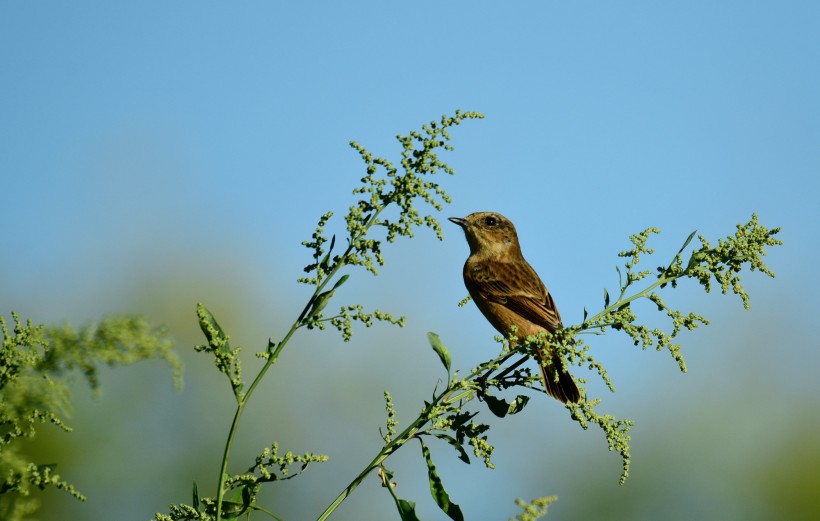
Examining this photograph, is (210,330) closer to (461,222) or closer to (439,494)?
(439,494)

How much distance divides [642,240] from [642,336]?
59 cm

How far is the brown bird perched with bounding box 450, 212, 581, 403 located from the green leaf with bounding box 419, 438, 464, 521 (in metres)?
3.32

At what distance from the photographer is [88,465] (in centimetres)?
1057

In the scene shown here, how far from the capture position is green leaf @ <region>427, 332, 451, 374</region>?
9.93 ft

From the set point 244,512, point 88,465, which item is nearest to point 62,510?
point 88,465

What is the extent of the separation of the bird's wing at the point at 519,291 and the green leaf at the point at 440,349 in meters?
3.92

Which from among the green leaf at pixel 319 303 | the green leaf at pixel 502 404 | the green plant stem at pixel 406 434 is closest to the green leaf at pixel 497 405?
the green leaf at pixel 502 404

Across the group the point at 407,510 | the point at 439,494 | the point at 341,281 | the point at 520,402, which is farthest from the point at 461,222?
the point at 407,510

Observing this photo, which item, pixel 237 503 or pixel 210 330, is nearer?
pixel 210 330

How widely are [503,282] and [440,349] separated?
4.53 metres

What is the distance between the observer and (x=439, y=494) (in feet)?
9.11

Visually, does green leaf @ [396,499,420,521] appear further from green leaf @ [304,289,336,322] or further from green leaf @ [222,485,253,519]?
green leaf @ [304,289,336,322]

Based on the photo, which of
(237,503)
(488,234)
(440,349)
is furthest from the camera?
(488,234)

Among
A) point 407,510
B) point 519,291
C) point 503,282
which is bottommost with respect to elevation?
point 407,510
